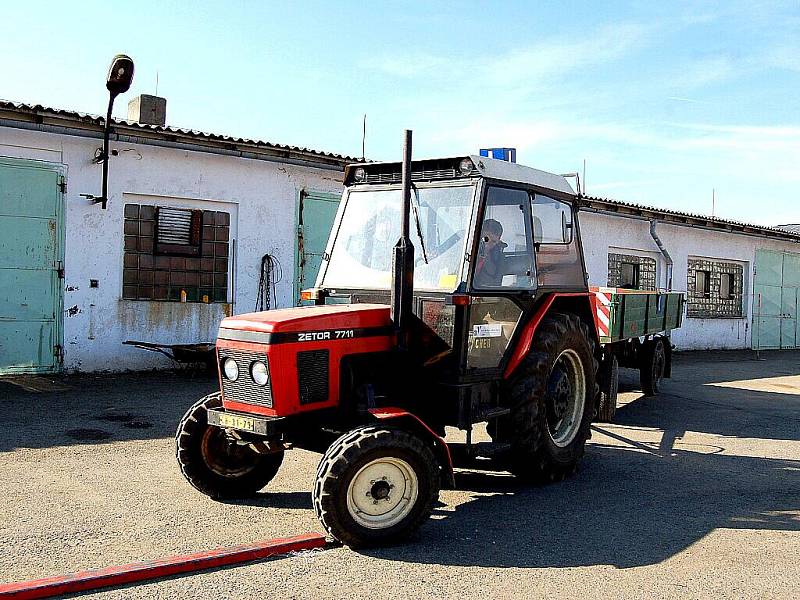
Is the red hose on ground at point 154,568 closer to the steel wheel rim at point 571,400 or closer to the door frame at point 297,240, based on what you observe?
the steel wheel rim at point 571,400

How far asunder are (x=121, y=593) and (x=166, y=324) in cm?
910

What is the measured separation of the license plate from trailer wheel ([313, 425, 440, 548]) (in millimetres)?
593

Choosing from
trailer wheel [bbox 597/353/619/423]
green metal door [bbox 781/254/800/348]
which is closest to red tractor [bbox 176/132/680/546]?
trailer wheel [bbox 597/353/619/423]

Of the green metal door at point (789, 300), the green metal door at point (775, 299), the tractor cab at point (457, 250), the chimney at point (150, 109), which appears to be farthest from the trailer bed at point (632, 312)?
the green metal door at point (789, 300)

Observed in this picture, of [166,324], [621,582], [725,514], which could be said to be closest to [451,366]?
[621,582]

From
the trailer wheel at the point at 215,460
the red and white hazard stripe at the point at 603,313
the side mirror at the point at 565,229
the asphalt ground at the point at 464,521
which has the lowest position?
the asphalt ground at the point at 464,521

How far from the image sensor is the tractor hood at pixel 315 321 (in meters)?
5.12

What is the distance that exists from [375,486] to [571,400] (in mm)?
2776

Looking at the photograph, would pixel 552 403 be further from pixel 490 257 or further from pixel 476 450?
pixel 490 257

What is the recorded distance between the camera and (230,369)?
5.35m

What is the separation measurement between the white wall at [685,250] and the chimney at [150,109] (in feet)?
32.0

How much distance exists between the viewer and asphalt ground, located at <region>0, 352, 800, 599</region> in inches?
174

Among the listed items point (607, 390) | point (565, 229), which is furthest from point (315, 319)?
point (607, 390)

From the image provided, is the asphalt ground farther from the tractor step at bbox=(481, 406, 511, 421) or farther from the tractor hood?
the tractor hood
